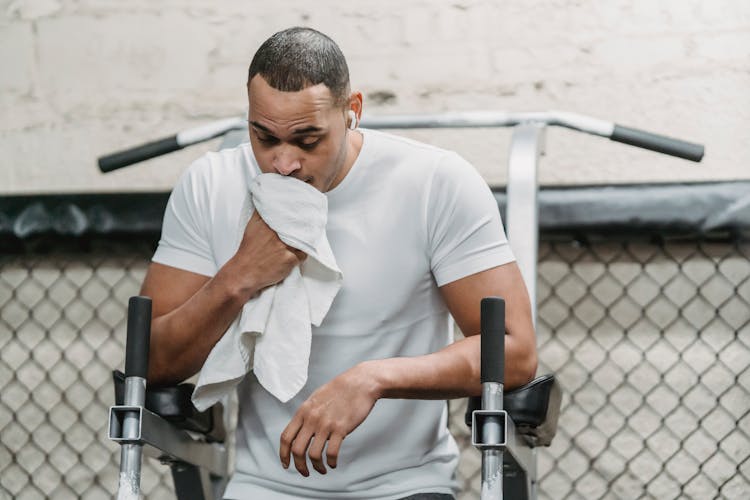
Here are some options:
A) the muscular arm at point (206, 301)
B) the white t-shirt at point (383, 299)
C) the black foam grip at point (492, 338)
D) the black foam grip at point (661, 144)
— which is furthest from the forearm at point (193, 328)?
the black foam grip at point (661, 144)

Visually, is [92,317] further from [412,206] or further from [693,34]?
[693,34]

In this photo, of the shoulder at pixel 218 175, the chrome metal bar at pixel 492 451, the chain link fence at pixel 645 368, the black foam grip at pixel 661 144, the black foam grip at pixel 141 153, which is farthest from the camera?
the chain link fence at pixel 645 368

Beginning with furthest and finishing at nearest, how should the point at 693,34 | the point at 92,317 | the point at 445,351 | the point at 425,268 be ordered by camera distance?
the point at 92,317, the point at 693,34, the point at 425,268, the point at 445,351

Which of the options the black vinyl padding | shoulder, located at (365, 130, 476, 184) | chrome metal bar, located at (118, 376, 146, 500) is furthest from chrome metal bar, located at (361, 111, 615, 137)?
chrome metal bar, located at (118, 376, 146, 500)

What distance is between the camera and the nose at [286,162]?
1.23m

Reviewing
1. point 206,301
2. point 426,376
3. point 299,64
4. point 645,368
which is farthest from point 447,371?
point 645,368

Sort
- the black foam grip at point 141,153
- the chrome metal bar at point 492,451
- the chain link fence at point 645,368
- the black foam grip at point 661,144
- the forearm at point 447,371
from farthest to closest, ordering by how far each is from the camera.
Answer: the chain link fence at point 645,368, the black foam grip at point 141,153, the black foam grip at point 661,144, the forearm at point 447,371, the chrome metal bar at point 492,451

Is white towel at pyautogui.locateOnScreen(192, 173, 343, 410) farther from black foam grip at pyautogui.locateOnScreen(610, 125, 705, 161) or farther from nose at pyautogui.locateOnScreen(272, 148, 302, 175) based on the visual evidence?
black foam grip at pyautogui.locateOnScreen(610, 125, 705, 161)

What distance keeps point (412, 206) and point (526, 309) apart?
0.22 meters

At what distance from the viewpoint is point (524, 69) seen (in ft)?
6.86

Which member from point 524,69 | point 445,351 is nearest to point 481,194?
point 445,351

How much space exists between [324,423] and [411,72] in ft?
3.93

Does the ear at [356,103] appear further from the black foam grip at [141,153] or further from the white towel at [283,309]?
the black foam grip at [141,153]

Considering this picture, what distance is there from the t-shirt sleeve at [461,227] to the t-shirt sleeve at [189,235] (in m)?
0.32
